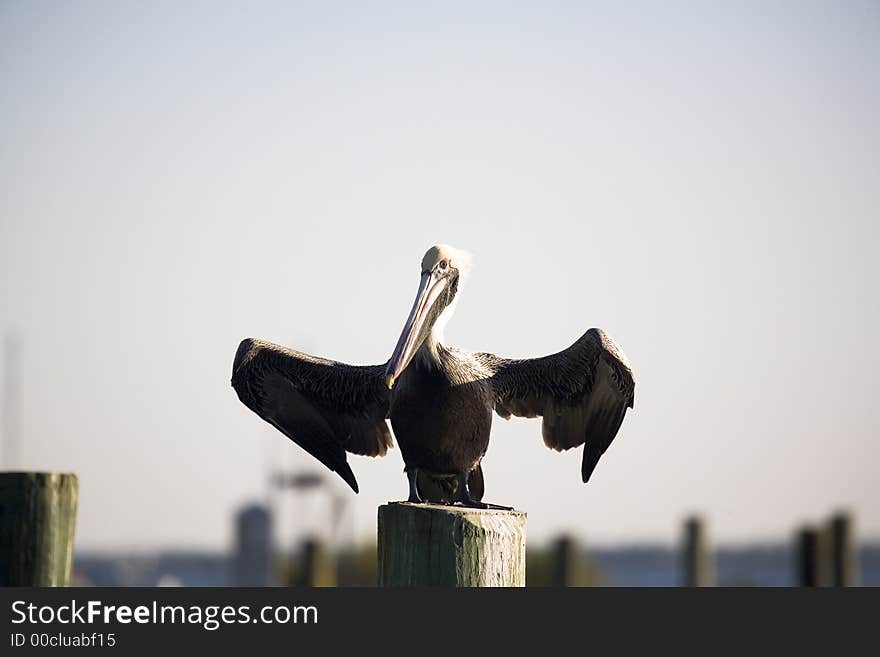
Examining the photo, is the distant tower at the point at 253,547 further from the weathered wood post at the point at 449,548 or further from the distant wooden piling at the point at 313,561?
the weathered wood post at the point at 449,548

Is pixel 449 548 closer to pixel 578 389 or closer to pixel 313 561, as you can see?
pixel 578 389

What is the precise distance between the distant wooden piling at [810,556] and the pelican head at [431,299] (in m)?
7.69

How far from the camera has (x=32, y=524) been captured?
6562 mm

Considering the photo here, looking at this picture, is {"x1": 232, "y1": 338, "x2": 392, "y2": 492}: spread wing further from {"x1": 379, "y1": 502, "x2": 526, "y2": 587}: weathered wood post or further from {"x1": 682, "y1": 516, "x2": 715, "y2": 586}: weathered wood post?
{"x1": 682, "y1": 516, "x2": 715, "y2": 586}: weathered wood post

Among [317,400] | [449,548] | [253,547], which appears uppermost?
[253,547]

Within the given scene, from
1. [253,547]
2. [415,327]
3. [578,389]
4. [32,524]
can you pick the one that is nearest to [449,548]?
[415,327]

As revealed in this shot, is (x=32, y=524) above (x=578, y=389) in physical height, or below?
below

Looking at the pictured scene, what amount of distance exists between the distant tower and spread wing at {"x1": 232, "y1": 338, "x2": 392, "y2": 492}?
43.6m

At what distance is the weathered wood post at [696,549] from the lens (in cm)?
1476

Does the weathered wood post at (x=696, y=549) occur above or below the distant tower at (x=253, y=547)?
below

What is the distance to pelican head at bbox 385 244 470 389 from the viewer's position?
6.96 meters

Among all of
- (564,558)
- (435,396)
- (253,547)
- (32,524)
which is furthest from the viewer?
(253,547)

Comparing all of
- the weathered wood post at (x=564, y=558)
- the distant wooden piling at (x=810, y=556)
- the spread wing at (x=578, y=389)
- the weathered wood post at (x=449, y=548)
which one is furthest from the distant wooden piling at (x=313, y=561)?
the weathered wood post at (x=449, y=548)

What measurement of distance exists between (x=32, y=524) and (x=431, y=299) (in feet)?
7.04
